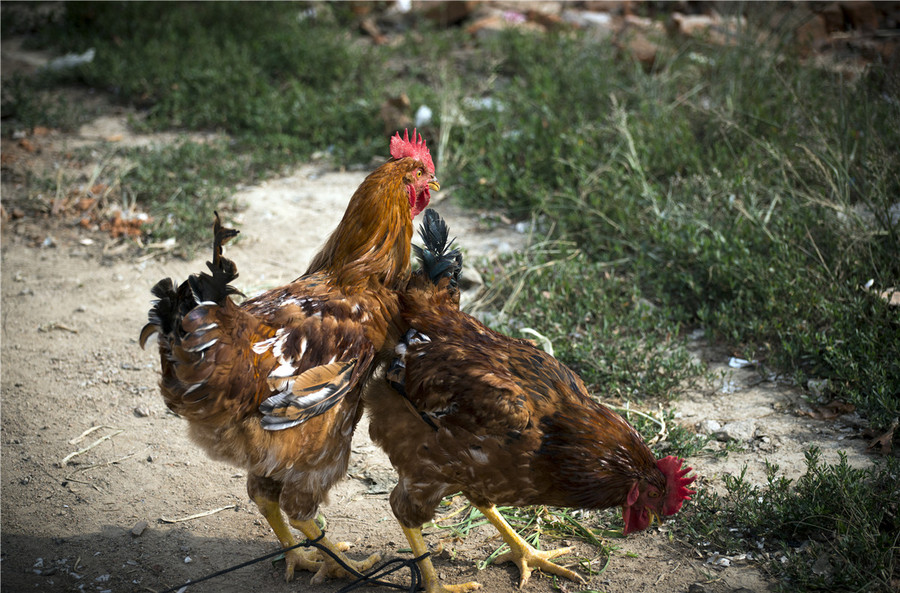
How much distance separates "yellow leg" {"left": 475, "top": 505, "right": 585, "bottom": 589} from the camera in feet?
10.5

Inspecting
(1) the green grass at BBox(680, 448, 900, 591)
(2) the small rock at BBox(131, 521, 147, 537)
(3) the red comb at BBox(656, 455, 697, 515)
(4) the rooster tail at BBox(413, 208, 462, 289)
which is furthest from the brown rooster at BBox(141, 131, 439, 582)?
(1) the green grass at BBox(680, 448, 900, 591)

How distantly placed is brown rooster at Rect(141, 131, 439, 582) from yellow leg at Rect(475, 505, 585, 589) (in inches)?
28.2

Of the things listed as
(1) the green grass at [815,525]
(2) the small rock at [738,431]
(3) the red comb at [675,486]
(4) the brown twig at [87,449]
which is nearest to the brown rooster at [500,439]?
(3) the red comb at [675,486]

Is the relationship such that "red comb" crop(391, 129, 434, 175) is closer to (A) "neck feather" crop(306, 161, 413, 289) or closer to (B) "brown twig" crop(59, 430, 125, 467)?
(A) "neck feather" crop(306, 161, 413, 289)

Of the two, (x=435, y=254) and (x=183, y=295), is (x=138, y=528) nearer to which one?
(x=183, y=295)

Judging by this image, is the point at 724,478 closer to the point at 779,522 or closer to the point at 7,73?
the point at 779,522

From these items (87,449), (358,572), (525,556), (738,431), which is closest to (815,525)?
(738,431)

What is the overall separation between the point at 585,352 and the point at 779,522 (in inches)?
59.8

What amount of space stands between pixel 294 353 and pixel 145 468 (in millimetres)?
1574

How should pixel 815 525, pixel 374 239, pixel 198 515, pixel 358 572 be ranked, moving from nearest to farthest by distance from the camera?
1. pixel 815 525
2. pixel 358 572
3. pixel 374 239
4. pixel 198 515

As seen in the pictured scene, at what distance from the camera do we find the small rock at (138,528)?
339cm

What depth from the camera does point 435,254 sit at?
3389mm

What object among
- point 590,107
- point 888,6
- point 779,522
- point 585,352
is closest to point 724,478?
point 779,522

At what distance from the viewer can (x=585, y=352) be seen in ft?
14.3
